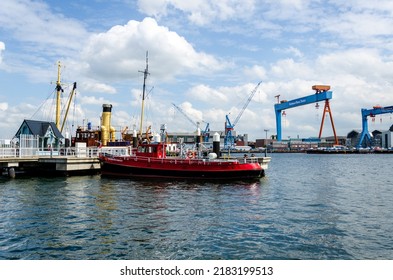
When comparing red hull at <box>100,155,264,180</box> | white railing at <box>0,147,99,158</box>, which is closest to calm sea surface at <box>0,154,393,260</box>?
red hull at <box>100,155,264,180</box>

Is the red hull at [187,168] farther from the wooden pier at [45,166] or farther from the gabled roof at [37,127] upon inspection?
the gabled roof at [37,127]

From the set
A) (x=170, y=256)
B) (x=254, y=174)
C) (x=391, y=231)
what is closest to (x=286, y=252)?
(x=170, y=256)

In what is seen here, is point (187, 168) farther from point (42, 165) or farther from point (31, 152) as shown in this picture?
point (31, 152)

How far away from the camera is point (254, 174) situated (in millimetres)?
37219

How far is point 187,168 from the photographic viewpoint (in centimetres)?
3669

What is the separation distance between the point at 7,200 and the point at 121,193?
7.90 metres

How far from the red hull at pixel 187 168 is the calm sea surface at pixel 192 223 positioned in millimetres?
6314

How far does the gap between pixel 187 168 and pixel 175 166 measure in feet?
4.36

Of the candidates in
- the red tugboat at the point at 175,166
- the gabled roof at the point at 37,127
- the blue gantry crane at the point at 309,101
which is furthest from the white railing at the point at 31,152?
the blue gantry crane at the point at 309,101

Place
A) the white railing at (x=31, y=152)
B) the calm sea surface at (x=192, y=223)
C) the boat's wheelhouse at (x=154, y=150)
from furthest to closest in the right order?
the boat's wheelhouse at (x=154, y=150) → the white railing at (x=31, y=152) → the calm sea surface at (x=192, y=223)

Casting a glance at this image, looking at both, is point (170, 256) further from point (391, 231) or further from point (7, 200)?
point (7, 200)

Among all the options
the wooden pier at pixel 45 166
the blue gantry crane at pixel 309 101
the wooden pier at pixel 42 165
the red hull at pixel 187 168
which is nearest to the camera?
the red hull at pixel 187 168

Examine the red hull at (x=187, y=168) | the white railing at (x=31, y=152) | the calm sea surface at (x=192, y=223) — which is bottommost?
the calm sea surface at (x=192, y=223)

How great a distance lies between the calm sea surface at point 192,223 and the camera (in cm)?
1349
